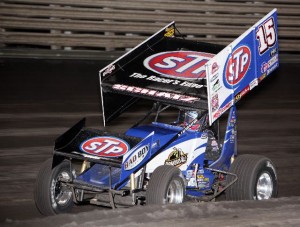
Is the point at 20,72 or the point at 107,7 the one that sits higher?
the point at 107,7

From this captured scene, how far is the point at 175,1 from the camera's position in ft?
55.6

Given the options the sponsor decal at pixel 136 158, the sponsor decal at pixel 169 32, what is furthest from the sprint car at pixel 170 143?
the sponsor decal at pixel 169 32

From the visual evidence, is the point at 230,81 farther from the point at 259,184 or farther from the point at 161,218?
the point at 161,218

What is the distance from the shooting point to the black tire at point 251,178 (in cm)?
730

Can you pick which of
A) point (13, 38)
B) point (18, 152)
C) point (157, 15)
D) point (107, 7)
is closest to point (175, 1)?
point (157, 15)

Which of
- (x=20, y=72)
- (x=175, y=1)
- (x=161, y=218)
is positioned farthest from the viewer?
(x=175, y=1)

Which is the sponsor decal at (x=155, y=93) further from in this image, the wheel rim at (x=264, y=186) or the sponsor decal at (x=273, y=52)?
the sponsor decal at (x=273, y=52)

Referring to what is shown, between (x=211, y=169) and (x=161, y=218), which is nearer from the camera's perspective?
(x=161, y=218)

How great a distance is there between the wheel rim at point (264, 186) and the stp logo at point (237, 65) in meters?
1.09

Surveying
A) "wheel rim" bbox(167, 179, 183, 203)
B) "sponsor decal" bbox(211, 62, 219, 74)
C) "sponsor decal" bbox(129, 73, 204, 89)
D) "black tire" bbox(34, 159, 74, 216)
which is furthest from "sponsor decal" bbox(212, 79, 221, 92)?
"black tire" bbox(34, 159, 74, 216)

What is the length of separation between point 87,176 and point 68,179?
216 millimetres

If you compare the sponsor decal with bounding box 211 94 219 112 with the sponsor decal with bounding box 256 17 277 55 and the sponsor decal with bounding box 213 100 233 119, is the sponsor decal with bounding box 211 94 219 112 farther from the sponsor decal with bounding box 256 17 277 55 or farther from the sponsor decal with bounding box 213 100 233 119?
the sponsor decal with bounding box 256 17 277 55

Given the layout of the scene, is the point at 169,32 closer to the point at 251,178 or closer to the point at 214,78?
the point at 214,78

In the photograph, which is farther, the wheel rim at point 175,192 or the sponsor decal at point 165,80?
the sponsor decal at point 165,80
